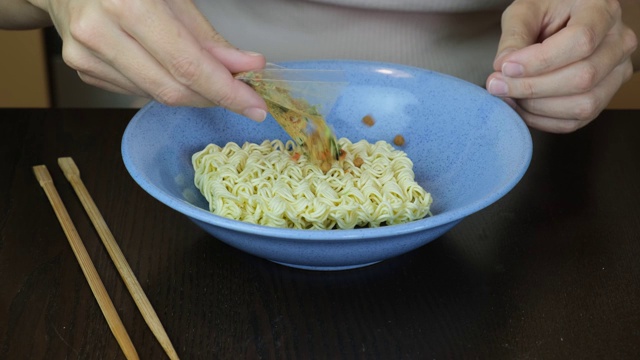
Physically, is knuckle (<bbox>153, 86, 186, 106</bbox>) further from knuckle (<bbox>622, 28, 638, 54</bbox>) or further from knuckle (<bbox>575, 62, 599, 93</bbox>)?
knuckle (<bbox>622, 28, 638, 54</bbox>)

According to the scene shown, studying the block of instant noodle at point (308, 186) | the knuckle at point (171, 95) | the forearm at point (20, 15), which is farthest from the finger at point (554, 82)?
the forearm at point (20, 15)

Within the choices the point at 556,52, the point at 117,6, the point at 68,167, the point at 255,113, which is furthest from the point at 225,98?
the point at 556,52

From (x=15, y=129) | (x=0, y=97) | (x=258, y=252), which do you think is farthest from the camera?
(x=0, y=97)

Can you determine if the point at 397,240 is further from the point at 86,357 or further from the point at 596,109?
the point at 596,109

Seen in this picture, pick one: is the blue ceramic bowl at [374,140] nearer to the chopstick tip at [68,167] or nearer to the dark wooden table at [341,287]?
the dark wooden table at [341,287]

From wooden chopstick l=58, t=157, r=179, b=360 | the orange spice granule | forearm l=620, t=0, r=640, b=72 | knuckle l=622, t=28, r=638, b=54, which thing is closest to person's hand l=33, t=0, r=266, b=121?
wooden chopstick l=58, t=157, r=179, b=360

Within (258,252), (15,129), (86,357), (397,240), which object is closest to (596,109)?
(397,240)
